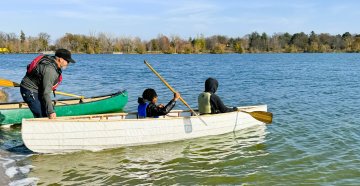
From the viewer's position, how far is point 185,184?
7168 mm

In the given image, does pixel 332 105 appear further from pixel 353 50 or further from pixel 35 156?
pixel 353 50

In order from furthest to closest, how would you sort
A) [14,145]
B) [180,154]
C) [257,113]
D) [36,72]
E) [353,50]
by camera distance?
[353,50] < [257,113] < [14,145] < [180,154] < [36,72]

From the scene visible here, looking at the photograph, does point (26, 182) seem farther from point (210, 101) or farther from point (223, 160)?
point (210, 101)

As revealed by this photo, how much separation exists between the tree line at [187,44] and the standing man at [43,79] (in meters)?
107

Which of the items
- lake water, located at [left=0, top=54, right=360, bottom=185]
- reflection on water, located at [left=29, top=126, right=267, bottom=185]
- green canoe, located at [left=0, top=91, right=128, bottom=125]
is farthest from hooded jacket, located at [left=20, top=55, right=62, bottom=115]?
green canoe, located at [left=0, top=91, right=128, bottom=125]

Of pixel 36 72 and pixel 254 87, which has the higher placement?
pixel 36 72

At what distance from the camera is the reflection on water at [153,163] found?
24.3 ft

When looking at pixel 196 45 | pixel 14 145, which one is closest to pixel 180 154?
pixel 14 145

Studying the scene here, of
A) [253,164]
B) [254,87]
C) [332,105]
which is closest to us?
[253,164]

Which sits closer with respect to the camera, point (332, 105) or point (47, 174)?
point (47, 174)

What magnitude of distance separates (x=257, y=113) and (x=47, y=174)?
6.26 metres

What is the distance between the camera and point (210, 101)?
33.9ft

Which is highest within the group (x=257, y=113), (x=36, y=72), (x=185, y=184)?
(x=36, y=72)

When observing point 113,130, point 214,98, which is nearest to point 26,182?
point 113,130
